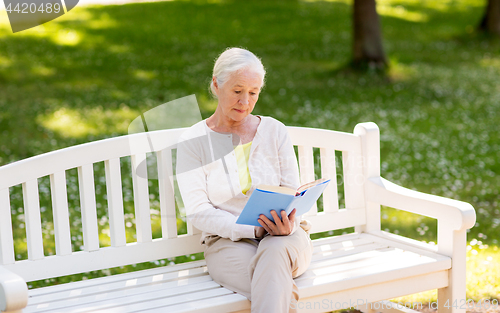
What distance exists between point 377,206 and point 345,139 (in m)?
0.49

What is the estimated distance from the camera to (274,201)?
271 cm

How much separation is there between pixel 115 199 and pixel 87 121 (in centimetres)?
657

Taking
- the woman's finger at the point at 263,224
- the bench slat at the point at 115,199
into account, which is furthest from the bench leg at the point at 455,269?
the bench slat at the point at 115,199

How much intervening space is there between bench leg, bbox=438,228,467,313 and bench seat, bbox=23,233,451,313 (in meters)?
0.04

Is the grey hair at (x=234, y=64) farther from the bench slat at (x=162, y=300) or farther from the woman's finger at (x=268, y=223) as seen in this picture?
the bench slat at (x=162, y=300)

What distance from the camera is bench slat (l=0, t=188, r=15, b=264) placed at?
9.40 ft

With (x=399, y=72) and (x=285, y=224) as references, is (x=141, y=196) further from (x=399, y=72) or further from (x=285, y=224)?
(x=399, y=72)

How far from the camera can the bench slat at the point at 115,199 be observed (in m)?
3.15

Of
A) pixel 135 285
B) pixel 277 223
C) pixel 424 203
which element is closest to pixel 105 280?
pixel 135 285

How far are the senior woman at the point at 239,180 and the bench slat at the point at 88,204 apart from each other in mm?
469

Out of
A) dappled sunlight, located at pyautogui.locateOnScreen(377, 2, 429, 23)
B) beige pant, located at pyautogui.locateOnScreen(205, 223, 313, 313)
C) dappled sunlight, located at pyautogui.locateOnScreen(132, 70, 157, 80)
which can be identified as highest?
dappled sunlight, located at pyautogui.locateOnScreen(377, 2, 429, 23)

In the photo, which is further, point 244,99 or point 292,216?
point 244,99

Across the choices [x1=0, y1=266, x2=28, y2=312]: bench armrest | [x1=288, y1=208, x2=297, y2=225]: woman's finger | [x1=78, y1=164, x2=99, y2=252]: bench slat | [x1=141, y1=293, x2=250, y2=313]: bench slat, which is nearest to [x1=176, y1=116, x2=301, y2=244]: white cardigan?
[x1=288, y1=208, x2=297, y2=225]: woman's finger

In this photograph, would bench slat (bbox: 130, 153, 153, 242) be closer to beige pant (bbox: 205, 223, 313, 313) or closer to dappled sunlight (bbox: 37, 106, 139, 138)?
beige pant (bbox: 205, 223, 313, 313)
